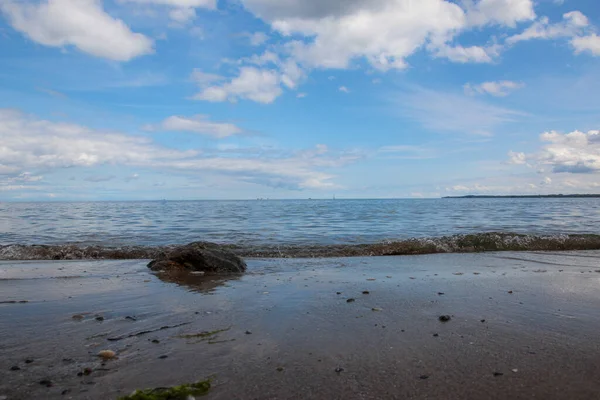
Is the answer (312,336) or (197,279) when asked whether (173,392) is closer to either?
(312,336)

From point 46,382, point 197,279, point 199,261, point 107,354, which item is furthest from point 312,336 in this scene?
point 199,261

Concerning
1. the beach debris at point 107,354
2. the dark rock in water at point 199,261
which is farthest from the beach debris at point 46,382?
A: the dark rock in water at point 199,261

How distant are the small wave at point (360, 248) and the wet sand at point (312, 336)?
5.62 m

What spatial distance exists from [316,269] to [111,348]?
701 centimetres

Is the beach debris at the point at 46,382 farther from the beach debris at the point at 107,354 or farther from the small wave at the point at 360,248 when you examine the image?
the small wave at the point at 360,248

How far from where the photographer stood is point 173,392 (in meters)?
3.51

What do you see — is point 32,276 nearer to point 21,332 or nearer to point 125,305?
point 125,305

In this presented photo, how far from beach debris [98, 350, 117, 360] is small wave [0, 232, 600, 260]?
10472mm

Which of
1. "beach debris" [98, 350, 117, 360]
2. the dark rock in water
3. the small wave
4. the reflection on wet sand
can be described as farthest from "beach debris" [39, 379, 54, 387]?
the small wave

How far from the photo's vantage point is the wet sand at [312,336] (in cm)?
370

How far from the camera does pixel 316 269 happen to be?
36.6 feet

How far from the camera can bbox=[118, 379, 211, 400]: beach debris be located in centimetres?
341

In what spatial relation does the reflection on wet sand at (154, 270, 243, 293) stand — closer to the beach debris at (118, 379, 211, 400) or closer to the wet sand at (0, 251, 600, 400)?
the wet sand at (0, 251, 600, 400)

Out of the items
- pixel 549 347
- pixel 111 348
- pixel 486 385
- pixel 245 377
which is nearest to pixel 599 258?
pixel 549 347
